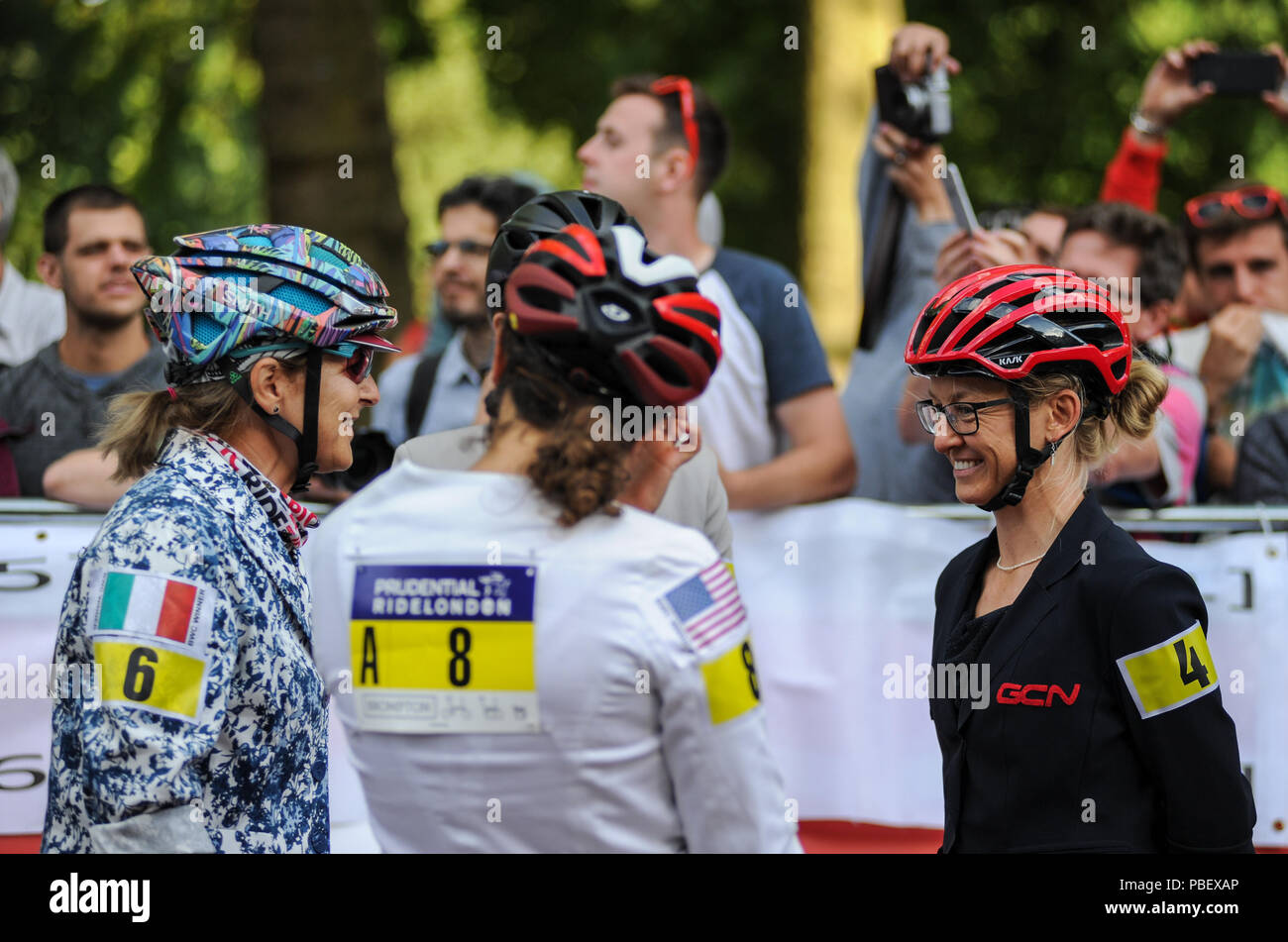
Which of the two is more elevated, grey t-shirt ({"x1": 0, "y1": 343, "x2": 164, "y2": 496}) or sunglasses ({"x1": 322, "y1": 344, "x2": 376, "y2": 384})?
grey t-shirt ({"x1": 0, "y1": 343, "x2": 164, "y2": 496})

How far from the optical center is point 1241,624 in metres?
5.33

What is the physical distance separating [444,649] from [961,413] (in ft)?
4.65

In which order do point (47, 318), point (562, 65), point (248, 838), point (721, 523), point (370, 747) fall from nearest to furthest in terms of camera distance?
point (370, 747) → point (248, 838) → point (721, 523) → point (47, 318) → point (562, 65)

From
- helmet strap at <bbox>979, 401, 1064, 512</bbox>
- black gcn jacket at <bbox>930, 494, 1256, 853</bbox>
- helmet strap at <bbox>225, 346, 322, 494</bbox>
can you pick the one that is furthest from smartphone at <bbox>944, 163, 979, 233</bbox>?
helmet strap at <bbox>225, 346, 322, 494</bbox>

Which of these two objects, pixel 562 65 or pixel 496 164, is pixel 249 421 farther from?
pixel 496 164

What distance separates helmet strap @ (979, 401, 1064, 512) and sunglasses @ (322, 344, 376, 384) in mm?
1390

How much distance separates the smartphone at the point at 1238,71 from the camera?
6785 millimetres

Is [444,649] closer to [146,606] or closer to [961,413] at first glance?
[146,606]

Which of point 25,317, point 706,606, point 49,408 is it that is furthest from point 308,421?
point 25,317

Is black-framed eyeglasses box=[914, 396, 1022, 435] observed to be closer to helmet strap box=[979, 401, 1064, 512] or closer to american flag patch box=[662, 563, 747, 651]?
helmet strap box=[979, 401, 1064, 512]

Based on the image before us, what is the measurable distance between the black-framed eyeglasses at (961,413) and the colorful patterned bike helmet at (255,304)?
1268mm

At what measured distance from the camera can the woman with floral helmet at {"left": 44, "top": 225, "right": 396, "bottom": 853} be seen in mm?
2693
